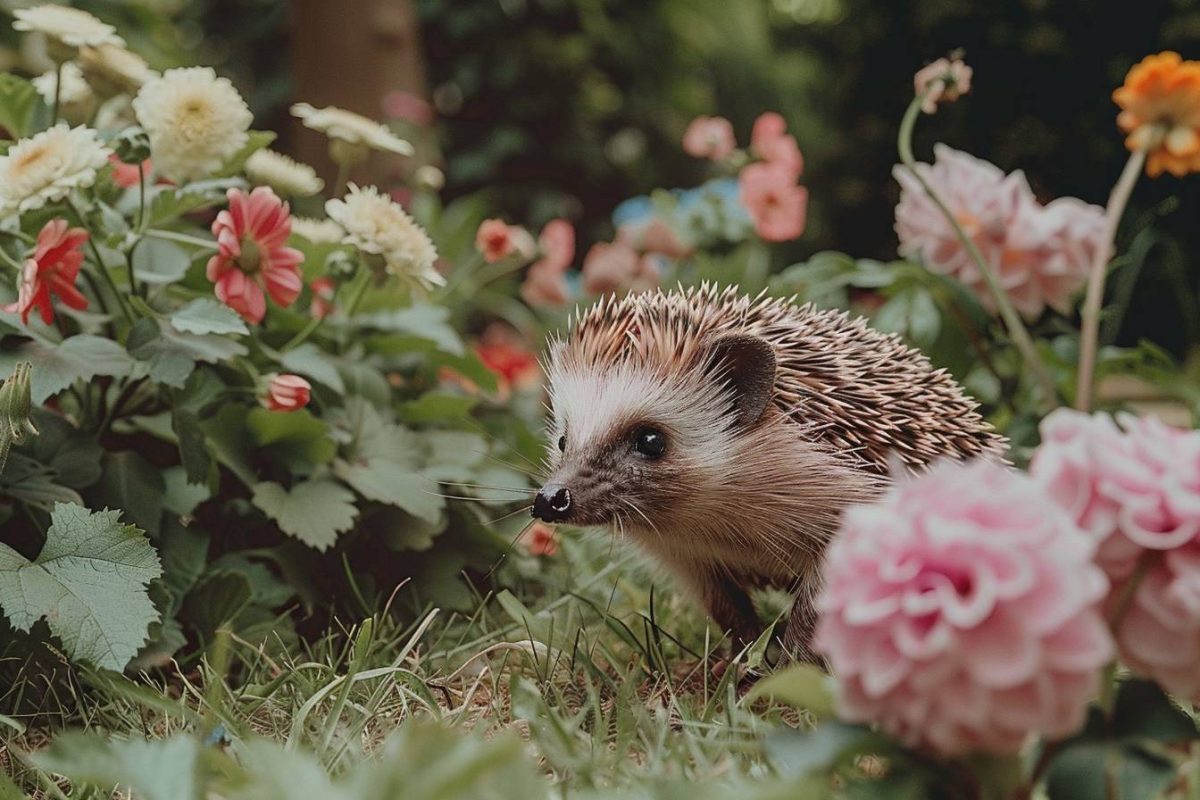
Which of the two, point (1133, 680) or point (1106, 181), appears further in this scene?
point (1106, 181)

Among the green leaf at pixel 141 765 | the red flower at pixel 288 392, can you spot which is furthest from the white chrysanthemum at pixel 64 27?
the green leaf at pixel 141 765

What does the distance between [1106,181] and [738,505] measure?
401cm

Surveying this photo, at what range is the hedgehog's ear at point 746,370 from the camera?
220 cm

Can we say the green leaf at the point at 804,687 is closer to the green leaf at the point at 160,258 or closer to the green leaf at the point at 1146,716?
the green leaf at the point at 1146,716

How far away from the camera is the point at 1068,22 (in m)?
5.40

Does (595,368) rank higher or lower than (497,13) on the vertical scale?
higher

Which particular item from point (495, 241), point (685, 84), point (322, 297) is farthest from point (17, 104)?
point (685, 84)

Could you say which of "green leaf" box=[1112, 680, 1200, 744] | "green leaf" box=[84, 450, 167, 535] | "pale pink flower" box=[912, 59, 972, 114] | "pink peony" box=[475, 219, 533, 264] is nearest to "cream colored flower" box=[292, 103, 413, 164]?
"pink peony" box=[475, 219, 533, 264]

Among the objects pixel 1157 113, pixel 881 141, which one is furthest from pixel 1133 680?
pixel 881 141

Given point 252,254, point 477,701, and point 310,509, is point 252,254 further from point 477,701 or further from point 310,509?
point 477,701

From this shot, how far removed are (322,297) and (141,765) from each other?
1.78 m

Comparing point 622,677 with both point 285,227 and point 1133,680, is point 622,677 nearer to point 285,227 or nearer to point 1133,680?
point 1133,680

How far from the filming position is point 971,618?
1268 mm

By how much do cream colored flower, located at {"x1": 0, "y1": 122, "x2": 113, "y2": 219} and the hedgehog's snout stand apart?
39.3 inches
